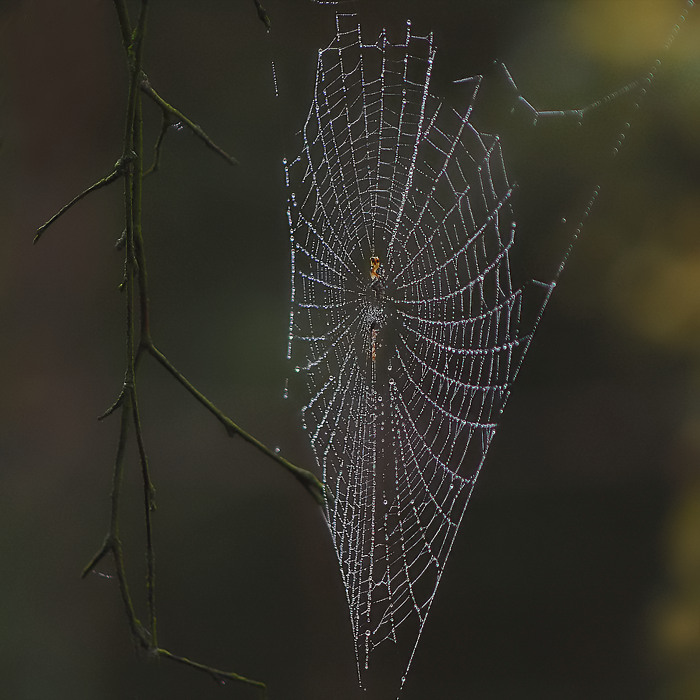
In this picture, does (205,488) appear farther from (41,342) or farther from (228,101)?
(228,101)

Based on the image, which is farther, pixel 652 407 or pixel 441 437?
pixel 652 407

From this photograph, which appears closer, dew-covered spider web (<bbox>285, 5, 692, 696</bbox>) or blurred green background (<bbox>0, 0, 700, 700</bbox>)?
dew-covered spider web (<bbox>285, 5, 692, 696</bbox>)

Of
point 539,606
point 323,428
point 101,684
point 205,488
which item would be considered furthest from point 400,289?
point 101,684

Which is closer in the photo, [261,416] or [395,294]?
[395,294]

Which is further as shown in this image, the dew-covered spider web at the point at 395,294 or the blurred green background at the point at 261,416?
the blurred green background at the point at 261,416

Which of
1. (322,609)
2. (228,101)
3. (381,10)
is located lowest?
(322,609)
